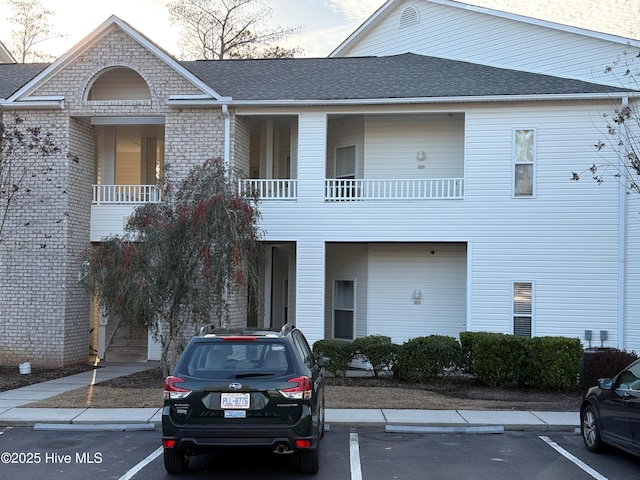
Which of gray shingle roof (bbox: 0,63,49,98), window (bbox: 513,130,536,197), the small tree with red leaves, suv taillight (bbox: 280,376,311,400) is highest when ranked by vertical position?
gray shingle roof (bbox: 0,63,49,98)

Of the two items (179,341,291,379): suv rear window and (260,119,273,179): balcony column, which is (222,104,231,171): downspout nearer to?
(260,119,273,179): balcony column

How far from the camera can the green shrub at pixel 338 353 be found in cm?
1535

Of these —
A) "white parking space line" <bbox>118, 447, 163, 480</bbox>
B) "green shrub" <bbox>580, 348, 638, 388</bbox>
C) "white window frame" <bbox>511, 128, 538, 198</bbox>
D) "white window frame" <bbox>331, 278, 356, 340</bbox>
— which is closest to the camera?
"white parking space line" <bbox>118, 447, 163, 480</bbox>

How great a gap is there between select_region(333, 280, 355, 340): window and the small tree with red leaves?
15.2 ft

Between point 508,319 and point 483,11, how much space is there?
26.9 feet

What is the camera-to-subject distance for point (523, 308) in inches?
643

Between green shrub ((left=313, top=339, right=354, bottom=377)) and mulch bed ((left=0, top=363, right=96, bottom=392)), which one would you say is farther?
green shrub ((left=313, top=339, right=354, bottom=377))

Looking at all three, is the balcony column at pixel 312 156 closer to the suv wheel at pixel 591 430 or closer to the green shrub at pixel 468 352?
the green shrub at pixel 468 352

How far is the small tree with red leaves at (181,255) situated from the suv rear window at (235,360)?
5770 mm

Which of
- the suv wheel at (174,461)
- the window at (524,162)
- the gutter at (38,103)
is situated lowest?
the suv wheel at (174,461)

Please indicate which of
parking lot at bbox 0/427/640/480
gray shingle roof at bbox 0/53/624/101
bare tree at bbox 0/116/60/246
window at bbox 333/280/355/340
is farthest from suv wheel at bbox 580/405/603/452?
bare tree at bbox 0/116/60/246

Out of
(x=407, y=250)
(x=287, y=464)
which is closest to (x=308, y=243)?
(x=407, y=250)

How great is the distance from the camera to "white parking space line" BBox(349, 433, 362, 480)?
7898 millimetres

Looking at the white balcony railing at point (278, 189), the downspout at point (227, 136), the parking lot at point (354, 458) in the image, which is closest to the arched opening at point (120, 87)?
the downspout at point (227, 136)
